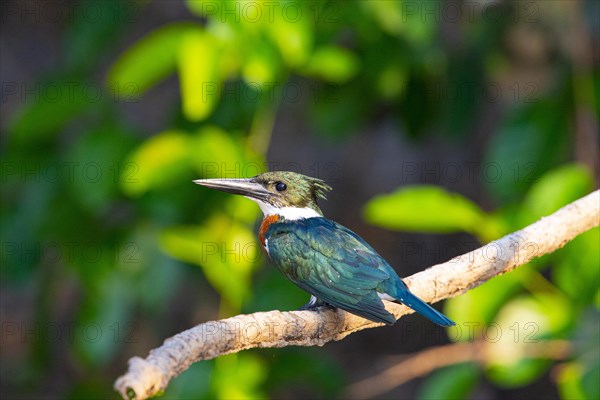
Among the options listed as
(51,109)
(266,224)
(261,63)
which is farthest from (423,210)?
(51,109)

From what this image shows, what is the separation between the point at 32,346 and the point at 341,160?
6.31 feet

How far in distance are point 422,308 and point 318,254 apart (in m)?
0.34

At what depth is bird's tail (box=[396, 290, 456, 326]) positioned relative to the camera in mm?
1951

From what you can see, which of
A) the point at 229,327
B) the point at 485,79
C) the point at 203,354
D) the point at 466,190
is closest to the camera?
the point at 203,354

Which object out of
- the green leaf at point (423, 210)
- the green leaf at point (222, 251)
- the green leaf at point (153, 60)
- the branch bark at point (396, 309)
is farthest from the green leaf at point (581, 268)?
the green leaf at point (153, 60)

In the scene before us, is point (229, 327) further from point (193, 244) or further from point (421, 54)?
point (421, 54)

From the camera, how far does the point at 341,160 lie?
4797 millimetres

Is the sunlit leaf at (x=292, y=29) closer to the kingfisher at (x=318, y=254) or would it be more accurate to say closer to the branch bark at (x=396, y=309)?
the kingfisher at (x=318, y=254)

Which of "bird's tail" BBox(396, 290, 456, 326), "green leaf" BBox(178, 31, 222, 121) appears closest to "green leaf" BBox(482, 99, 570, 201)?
"green leaf" BBox(178, 31, 222, 121)

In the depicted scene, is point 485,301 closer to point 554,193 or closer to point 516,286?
point 516,286

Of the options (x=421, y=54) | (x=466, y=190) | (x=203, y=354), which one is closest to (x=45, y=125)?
(x=421, y=54)

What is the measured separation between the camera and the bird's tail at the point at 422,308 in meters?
1.95

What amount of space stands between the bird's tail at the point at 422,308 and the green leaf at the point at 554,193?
769mm

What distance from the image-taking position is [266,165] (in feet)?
11.1
